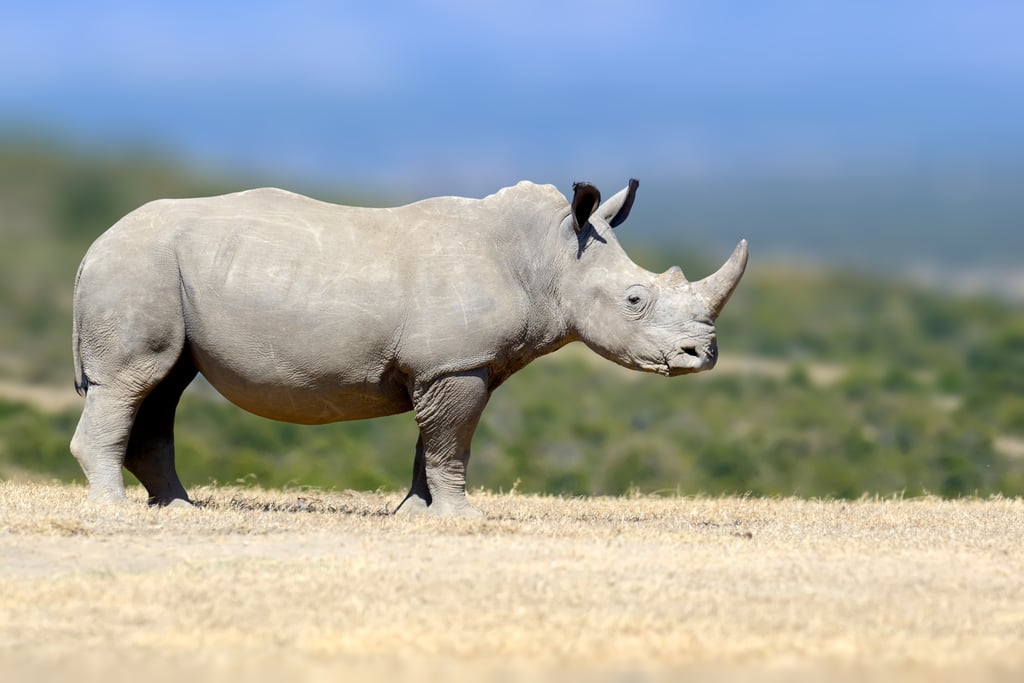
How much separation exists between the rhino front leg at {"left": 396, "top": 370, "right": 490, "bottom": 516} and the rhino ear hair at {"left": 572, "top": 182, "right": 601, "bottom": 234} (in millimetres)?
1322

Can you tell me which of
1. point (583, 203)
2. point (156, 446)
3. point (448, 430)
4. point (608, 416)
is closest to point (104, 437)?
point (156, 446)

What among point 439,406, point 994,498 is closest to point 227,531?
point 439,406

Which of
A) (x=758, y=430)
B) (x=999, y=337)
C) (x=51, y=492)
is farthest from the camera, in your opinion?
(x=999, y=337)

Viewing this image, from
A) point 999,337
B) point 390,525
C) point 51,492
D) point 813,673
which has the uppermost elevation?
point 813,673

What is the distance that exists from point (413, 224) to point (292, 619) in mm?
4437

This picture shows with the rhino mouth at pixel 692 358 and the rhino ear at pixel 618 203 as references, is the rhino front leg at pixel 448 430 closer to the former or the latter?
the rhino mouth at pixel 692 358

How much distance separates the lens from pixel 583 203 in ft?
42.9

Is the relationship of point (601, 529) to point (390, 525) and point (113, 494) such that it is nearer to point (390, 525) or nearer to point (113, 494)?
point (390, 525)

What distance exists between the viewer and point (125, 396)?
41.4 feet

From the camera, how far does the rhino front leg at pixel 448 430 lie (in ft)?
41.1

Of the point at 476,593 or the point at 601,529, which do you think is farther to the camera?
the point at 601,529

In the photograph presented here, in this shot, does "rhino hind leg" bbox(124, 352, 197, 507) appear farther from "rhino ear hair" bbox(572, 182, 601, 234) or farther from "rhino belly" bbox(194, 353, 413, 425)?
"rhino ear hair" bbox(572, 182, 601, 234)

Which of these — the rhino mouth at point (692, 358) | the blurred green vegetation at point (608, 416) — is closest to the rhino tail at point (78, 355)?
the rhino mouth at point (692, 358)

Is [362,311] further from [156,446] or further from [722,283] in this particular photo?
[722,283]
